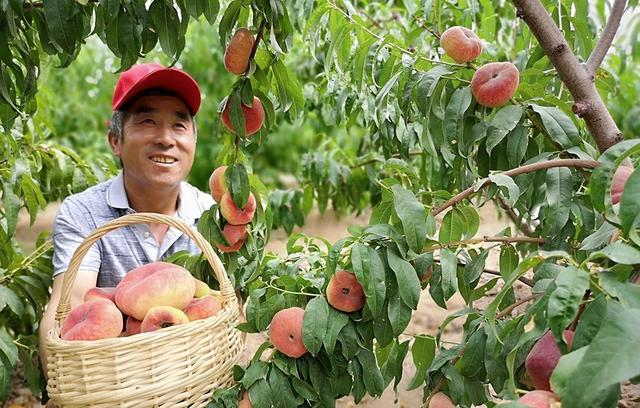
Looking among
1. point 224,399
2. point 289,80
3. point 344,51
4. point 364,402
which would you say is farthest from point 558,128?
point 364,402

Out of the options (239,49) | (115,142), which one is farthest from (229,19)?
(115,142)

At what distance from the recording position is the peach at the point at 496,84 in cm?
126

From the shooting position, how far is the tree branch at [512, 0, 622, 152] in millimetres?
1198

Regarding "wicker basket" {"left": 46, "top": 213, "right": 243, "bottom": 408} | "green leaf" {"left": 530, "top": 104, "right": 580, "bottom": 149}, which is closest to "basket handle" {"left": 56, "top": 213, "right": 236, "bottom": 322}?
"wicker basket" {"left": 46, "top": 213, "right": 243, "bottom": 408}

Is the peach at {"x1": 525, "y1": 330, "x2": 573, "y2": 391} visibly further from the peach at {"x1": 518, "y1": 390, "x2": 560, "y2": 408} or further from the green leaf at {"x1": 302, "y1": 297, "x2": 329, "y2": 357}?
the green leaf at {"x1": 302, "y1": 297, "x2": 329, "y2": 357}

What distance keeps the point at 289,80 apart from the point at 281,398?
63cm

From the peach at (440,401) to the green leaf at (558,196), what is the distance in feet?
1.14

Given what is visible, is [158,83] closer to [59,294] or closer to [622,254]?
[59,294]

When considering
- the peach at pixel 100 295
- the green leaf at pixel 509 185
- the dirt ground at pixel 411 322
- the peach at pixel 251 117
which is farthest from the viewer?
the dirt ground at pixel 411 322

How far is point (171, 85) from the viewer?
203cm

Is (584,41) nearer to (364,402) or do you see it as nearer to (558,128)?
(558,128)

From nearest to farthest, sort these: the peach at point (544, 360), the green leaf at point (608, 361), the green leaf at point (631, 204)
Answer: the green leaf at point (608, 361)
the green leaf at point (631, 204)
the peach at point (544, 360)

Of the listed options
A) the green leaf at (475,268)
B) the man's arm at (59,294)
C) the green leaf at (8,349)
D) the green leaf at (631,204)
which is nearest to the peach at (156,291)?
the green leaf at (8,349)

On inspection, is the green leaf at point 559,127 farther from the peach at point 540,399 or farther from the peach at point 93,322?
the peach at point 93,322
